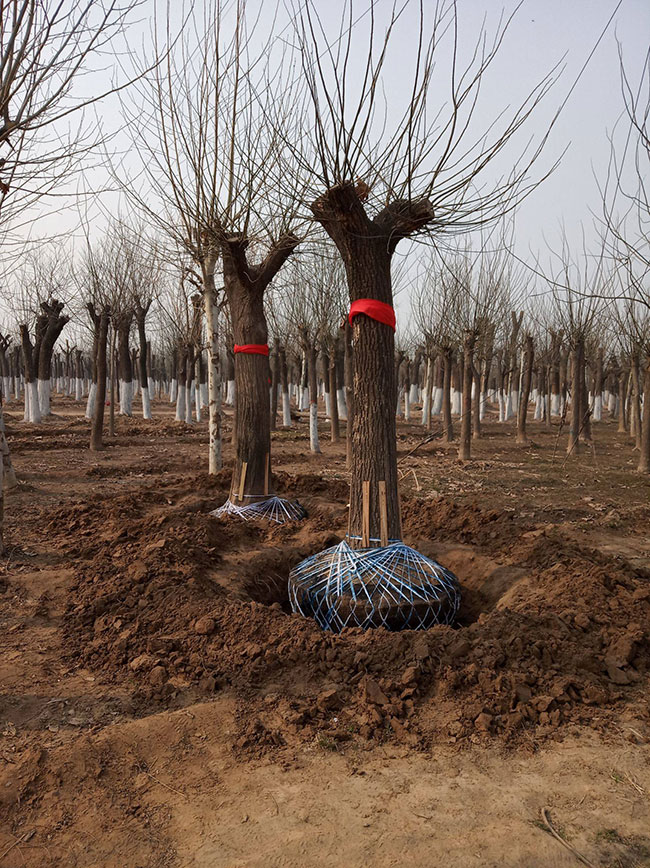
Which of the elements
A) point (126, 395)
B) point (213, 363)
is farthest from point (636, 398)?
point (126, 395)

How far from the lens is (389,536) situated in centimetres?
469

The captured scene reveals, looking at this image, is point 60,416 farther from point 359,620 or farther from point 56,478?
point 359,620

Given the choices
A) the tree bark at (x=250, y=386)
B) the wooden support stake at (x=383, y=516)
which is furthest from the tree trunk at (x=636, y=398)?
the wooden support stake at (x=383, y=516)

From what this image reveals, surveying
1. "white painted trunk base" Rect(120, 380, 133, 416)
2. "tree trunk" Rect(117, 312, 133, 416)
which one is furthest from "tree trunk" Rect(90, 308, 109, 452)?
"white painted trunk base" Rect(120, 380, 133, 416)

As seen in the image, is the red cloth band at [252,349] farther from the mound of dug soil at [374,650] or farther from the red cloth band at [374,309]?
the red cloth band at [374,309]

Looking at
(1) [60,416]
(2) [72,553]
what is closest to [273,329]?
(1) [60,416]

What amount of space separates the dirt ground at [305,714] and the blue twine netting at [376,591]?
0.32m

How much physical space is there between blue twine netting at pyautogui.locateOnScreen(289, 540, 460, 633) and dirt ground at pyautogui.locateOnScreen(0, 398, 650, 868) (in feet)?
1.05

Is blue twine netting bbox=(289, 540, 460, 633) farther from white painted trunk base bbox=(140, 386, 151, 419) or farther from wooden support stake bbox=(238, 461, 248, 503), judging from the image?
white painted trunk base bbox=(140, 386, 151, 419)

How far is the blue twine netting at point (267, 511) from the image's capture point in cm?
705

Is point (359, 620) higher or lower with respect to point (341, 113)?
lower

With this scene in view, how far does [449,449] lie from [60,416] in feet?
50.3

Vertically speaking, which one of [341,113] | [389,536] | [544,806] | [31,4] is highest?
[31,4]

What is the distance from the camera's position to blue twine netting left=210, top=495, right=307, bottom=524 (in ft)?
23.1
